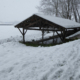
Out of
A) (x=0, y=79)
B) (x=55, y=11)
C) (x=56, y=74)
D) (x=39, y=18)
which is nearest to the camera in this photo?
(x=0, y=79)

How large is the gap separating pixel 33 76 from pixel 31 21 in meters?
8.29

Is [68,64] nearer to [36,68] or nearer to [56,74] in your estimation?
[56,74]

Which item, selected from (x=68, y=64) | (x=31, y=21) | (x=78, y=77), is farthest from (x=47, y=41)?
(x=78, y=77)

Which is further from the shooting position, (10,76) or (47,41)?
(47,41)

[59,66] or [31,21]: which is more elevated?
[31,21]

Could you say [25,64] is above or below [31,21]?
below

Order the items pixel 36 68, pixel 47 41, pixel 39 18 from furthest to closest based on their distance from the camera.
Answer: pixel 47 41 < pixel 39 18 < pixel 36 68

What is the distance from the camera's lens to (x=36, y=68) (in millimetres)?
3551

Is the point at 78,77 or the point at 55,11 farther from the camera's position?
the point at 55,11

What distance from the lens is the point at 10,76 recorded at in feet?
10.1

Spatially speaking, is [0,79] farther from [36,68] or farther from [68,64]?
[68,64]

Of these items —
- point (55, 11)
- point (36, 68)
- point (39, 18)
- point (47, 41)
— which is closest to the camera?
point (36, 68)

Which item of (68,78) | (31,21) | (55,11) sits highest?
(55,11)

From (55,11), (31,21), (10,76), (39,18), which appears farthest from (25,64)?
(55,11)
